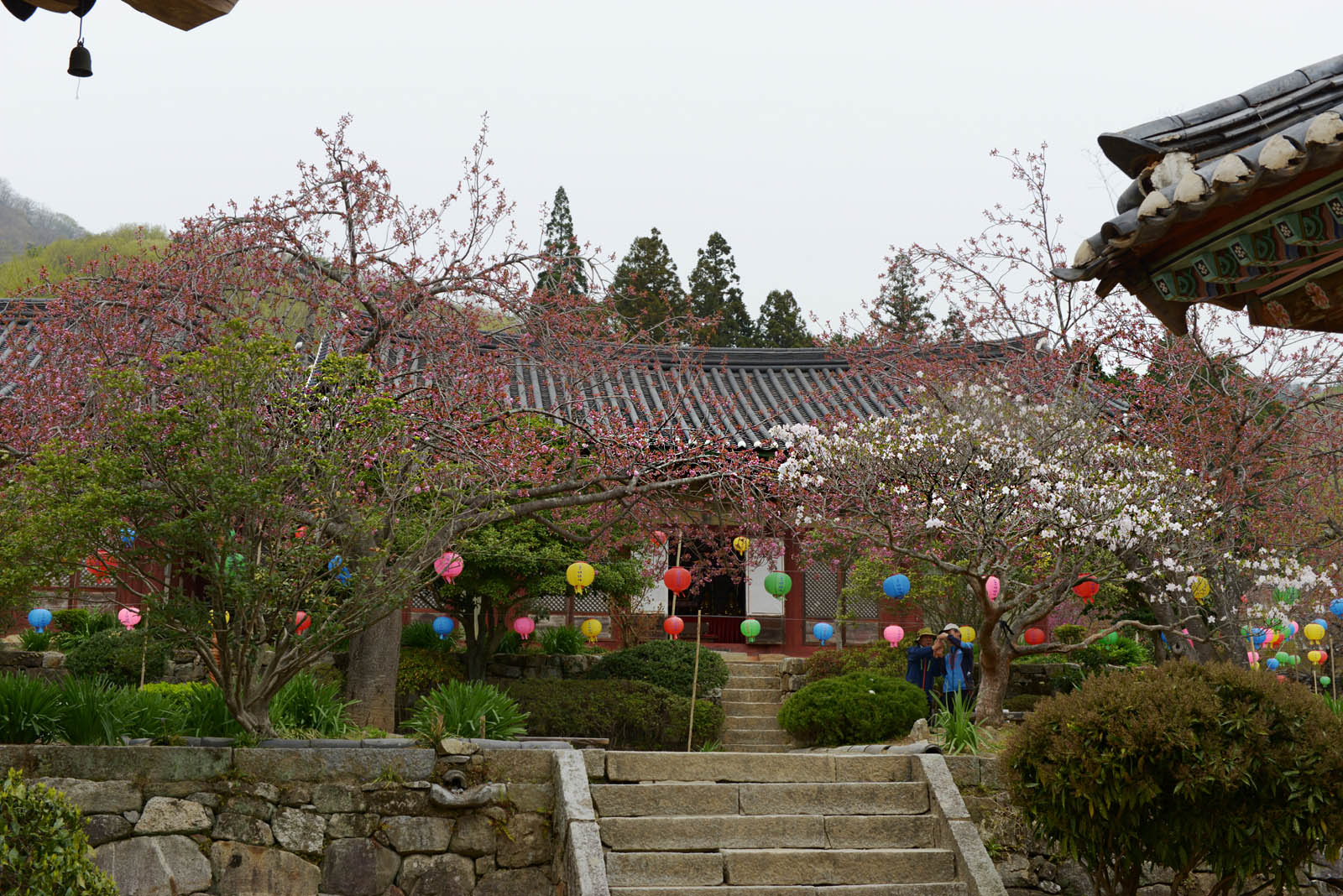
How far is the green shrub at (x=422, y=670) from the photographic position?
13664mm

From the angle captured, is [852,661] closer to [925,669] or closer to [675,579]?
[925,669]

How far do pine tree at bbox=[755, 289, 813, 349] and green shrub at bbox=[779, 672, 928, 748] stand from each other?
69.5ft

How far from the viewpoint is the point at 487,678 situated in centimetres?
1486

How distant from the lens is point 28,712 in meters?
8.23

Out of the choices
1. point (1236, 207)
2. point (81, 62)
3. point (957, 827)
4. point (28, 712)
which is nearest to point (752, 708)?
point (957, 827)

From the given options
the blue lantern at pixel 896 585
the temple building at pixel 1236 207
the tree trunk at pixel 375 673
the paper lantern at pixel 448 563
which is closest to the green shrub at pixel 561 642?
the blue lantern at pixel 896 585

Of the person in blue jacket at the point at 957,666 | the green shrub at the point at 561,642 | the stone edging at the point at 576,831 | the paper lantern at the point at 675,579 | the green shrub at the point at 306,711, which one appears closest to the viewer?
the stone edging at the point at 576,831

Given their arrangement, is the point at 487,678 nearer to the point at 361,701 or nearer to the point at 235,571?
the point at 361,701

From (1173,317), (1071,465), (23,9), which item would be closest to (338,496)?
(23,9)

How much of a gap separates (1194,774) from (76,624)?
1419cm

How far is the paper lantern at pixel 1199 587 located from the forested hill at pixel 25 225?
2008 inches

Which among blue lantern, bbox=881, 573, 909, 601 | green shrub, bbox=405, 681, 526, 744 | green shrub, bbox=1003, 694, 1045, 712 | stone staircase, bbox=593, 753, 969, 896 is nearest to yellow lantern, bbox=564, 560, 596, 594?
green shrub, bbox=405, 681, 526, 744

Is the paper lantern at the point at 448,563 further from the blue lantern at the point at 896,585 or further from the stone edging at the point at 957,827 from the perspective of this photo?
the blue lantern at the point at 896,585

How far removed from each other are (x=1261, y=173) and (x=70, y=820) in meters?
5.88
